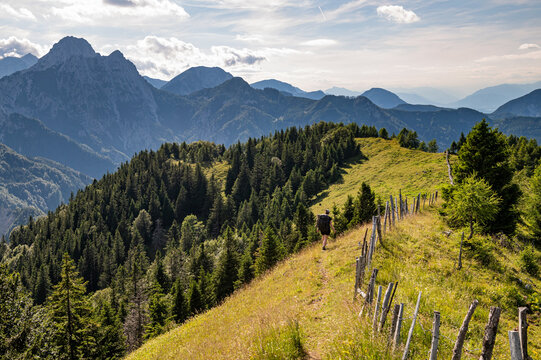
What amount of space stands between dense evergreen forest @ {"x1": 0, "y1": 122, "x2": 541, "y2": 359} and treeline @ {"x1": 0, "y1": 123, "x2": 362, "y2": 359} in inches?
14.1

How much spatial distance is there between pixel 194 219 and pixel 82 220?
5562 cm

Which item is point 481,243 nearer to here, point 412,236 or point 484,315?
point 412,236

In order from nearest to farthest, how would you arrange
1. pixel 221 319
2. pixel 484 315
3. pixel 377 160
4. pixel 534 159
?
1. pixel 484 315
2. pixel 221 319
3. pixel 534 159
4. pixel 377 160

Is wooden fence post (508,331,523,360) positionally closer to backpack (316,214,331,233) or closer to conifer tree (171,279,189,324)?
backpack (316,214,331,233)

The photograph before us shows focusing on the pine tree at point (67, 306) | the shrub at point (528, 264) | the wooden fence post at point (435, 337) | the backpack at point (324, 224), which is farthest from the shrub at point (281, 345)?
the pine tree at point (67, 306)

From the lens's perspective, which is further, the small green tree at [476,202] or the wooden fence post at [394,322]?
the small green tree at [476,202]

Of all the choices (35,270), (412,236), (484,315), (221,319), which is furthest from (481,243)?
(35,270)

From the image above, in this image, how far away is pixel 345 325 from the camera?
9930 mm

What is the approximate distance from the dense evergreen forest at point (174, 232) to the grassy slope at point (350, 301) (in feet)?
34.8

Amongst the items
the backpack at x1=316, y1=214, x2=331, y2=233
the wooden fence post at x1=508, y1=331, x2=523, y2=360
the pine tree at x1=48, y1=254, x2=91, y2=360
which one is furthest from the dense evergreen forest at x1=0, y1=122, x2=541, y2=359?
the wooden fence post at x1=508, y1=331, x2=523, y2=360

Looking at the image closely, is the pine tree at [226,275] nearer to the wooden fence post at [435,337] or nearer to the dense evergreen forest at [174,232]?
the dense evergreen forest at [174,232]

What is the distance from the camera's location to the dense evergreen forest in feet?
86.5

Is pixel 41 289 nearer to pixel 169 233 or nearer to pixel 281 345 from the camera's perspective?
pixel 169 233

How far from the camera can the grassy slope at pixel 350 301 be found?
31.5 feet
